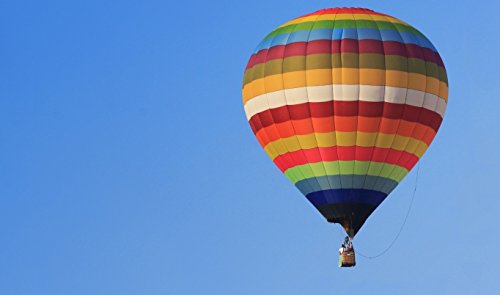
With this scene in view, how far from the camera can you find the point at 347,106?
9988cm

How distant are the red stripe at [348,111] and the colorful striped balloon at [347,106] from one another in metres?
0.03

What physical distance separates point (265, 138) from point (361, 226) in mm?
3671

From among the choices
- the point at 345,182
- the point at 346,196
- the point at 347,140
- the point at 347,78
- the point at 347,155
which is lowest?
the point at 346,196

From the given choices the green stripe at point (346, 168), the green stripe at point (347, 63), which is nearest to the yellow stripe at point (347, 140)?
the green stripe at point (346, 168)

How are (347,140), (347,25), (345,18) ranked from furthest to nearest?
(345,18)
(347,25)
(347,140)

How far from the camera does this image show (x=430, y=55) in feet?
332

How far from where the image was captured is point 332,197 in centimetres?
10031

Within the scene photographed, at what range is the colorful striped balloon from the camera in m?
99.8

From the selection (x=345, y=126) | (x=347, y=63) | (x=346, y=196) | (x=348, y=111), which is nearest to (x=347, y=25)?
(x=347, y=63)

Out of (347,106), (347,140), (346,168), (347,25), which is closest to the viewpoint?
(347,106)

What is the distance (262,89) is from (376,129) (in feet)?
11.1

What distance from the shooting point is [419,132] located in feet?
331

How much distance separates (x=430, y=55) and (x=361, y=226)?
5.14 metres

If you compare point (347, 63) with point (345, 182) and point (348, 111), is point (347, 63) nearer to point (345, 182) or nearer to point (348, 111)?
A: point (348, 111)
